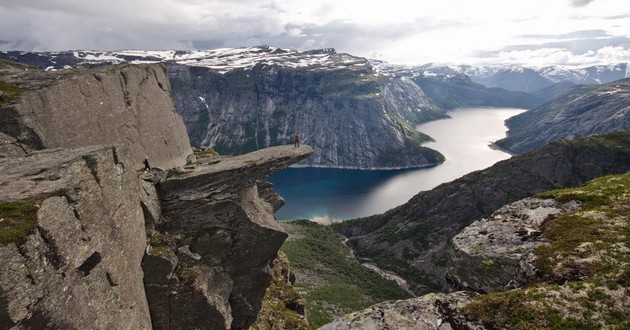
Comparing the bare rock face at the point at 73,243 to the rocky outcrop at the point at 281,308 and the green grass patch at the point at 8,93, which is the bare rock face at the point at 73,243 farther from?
the rocky outcrop at the point at 281,308

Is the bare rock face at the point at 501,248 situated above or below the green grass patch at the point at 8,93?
below

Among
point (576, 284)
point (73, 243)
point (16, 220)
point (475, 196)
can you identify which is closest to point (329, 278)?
point (475, 196)

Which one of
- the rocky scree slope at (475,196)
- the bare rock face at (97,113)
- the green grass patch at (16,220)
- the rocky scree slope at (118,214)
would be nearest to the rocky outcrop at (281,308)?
the rocky scree slope at (118,214)

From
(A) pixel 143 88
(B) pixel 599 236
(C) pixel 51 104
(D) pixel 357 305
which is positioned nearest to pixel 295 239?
(D) pixel 357 305

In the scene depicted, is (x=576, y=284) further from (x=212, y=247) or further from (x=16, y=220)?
(x=212, y=247)

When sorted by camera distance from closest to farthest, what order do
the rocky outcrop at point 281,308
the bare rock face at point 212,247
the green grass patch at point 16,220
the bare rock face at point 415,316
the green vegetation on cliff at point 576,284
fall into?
the green vegetation on cliff at point 576,284
the bare rock face at point 415,316
the green grass patch at point 16,220
the bare rock face at point 212,247
the rocky outcrop at point 281,308

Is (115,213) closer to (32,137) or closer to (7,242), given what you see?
(7,242)
